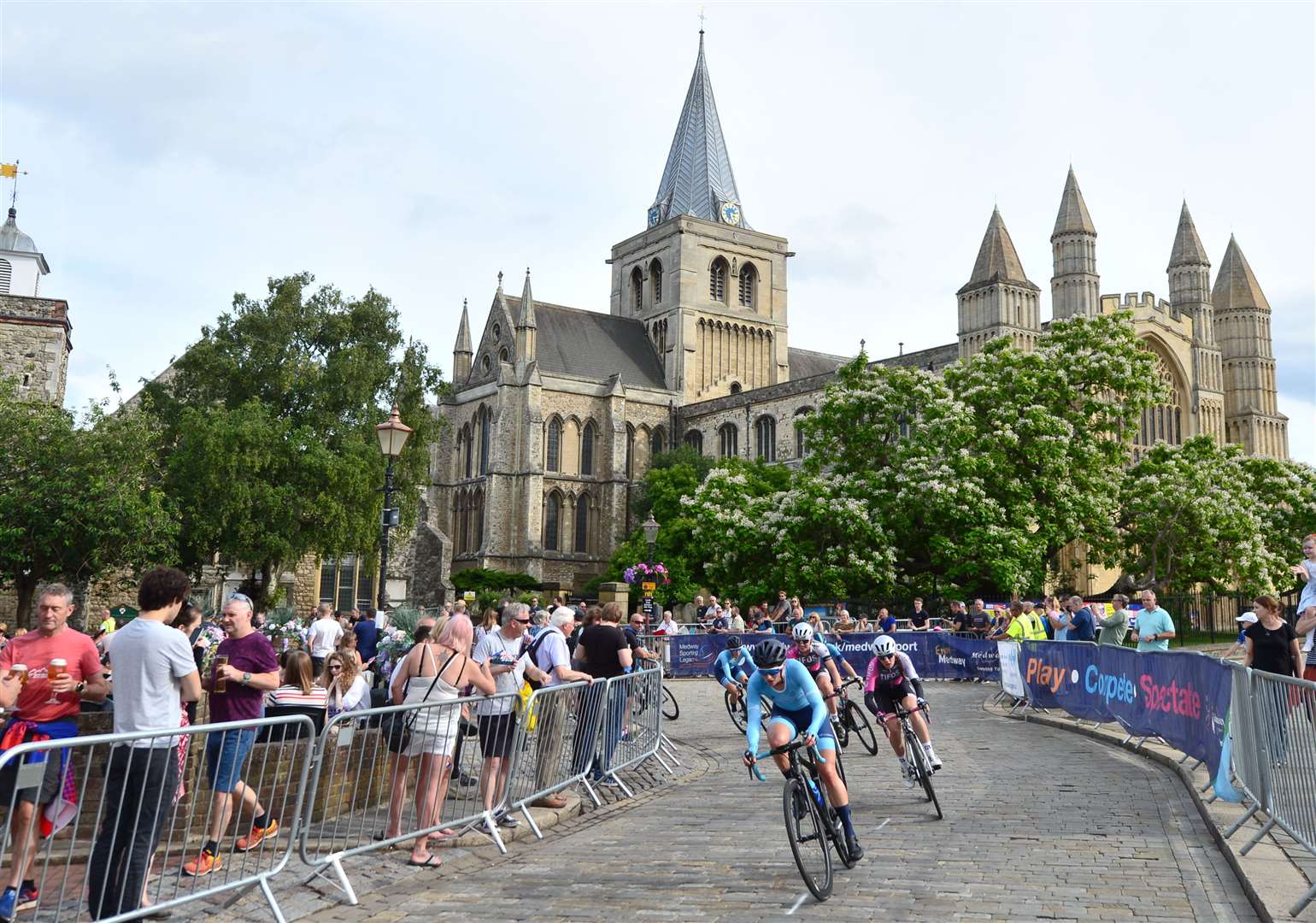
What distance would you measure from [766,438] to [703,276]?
12.5 metres

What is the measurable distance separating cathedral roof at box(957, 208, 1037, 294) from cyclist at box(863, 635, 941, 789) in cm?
3835

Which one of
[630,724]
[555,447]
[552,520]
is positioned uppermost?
[555,447]

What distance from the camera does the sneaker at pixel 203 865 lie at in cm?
621

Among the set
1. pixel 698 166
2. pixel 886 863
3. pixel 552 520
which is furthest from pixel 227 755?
pixel 698 166

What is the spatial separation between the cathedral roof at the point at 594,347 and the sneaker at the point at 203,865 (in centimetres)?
5719

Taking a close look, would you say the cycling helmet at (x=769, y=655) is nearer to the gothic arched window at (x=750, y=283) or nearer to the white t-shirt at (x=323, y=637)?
the white t-shirt at (x=323, y=637)

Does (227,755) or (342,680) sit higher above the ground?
(342,680)

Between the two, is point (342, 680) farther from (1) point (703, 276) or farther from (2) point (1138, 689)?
(1) point (703, 276)

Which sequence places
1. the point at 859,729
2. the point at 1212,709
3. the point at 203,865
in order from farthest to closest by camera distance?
the point at 859,729 → the point at 1212,709 → the point at 203,865

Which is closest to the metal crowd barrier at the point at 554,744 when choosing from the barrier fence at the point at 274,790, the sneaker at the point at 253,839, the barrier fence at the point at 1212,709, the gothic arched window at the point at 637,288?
the barrier fence at the point at 274,790

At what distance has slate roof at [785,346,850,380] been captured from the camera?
251 ft

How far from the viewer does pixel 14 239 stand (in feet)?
154

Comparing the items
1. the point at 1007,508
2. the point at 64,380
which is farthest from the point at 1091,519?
the point at 64,380

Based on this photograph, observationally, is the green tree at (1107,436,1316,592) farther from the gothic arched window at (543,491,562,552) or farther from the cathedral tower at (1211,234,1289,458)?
the gothic arched window at (543,491,562,552)
